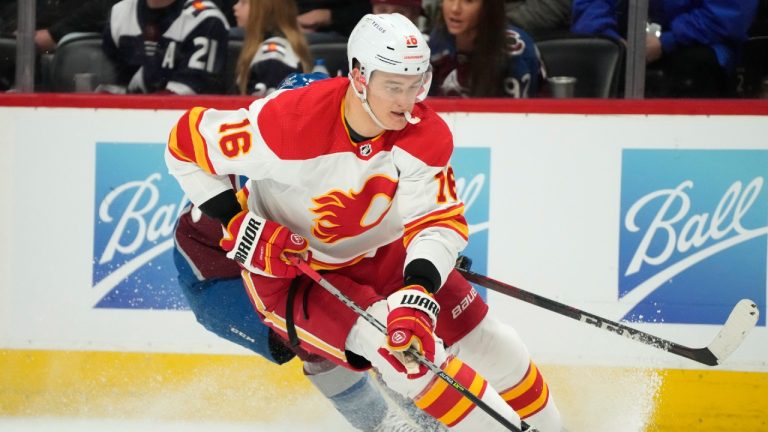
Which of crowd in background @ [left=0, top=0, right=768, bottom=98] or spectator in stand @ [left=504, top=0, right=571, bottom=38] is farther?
spectator in stand @ [left=504, top=0, right=571, bottom=38]

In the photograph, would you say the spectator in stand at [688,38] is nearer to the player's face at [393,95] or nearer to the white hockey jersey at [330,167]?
the white hockey jersey at [330,167]

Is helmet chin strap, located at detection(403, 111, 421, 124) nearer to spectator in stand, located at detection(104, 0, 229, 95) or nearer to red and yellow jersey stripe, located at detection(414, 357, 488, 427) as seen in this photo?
red and yellow jersey stripe, located at detection(414, 357, 488, 427)

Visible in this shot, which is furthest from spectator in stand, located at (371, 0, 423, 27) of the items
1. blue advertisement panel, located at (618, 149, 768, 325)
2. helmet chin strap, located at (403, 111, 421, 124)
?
helmet chin strap, located at (403, 111, 421, 124)

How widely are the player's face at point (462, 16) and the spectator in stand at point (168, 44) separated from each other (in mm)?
821

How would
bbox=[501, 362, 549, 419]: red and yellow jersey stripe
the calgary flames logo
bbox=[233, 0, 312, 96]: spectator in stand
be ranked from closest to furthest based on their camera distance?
the calgary flames logo
bbox=[501, 362, 549, 419]: red and yellow jersey stripe
bbox=[233, 0, 312, 96]: spectator in stand

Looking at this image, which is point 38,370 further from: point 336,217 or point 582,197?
point 582,197

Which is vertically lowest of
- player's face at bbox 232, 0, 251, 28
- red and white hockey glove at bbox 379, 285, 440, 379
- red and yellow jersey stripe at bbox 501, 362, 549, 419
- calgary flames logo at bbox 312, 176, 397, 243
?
red and yellow jersey stripe at bbox 501, 362, 549, 419

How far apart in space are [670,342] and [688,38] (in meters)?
1.29

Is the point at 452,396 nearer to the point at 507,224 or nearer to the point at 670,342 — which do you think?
the point at 670,342

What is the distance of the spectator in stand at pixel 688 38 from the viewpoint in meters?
4.36

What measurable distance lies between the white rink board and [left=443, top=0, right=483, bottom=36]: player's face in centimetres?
33

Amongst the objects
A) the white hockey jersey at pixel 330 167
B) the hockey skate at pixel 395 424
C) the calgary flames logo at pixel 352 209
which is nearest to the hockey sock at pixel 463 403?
the white hockey jersey at pixel 330 167

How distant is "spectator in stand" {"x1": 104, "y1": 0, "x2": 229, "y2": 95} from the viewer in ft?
15.4

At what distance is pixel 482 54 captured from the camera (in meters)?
4.52
